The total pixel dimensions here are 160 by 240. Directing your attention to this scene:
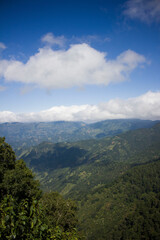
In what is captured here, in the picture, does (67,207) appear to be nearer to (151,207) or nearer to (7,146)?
(7,146)

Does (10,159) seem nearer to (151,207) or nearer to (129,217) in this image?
(129,217)

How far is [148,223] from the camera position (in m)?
148

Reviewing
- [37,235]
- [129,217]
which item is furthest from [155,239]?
[37,235]

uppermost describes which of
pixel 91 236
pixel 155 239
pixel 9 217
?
pixel 9 217

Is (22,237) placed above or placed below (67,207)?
above

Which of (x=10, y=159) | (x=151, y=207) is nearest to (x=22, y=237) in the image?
(x=10, y=159)

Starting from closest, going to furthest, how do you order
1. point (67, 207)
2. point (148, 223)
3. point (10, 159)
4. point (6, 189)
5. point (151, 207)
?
point (6, 189) < point (67, 207) < point (10, 159) < point (148, 223) < point (151, 207)

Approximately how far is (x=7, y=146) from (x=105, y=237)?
195765 millimetres

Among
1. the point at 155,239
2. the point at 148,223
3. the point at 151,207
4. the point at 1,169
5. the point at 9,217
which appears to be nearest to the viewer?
the point at 9,217

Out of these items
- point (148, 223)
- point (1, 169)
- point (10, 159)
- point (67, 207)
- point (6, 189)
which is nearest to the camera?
point (6, 189)

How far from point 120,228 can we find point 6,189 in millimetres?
196227

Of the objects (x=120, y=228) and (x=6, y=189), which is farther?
(x=120, y=228)

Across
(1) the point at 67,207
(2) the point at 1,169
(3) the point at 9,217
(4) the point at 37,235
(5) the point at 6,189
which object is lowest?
(1) the point at 67,207

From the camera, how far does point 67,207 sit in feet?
120
